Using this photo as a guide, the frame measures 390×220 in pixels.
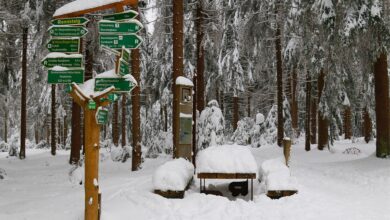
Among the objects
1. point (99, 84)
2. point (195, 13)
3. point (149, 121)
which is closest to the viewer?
point (99, 84)

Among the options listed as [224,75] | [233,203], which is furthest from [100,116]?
[224,75]

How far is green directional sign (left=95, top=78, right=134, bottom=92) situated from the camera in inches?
245

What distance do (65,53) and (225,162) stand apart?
4.07 metres

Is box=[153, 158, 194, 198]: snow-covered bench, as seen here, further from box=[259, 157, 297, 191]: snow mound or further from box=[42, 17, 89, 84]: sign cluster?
box=[42, 17, 89, 84]: sign cluster

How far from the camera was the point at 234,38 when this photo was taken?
2683cm

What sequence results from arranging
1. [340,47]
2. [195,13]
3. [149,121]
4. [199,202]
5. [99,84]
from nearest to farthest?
[99,84] < [199,202] < [340,47] < [195,13] < [149,121]

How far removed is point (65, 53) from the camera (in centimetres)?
639

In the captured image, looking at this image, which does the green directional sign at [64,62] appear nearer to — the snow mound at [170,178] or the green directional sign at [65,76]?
the green directional sign at [65,76]

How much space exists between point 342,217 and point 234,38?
2065cm

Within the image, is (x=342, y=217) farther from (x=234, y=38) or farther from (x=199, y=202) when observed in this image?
(x=234, y=38)

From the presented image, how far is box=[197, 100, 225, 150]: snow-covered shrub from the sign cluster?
34.1 feet

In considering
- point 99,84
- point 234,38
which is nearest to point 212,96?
point 234,38

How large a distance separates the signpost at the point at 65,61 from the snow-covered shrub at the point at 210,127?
1043 centimetres

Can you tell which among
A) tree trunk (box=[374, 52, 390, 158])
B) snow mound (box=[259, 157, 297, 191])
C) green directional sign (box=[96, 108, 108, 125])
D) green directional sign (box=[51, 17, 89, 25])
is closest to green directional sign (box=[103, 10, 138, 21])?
green directional sign (box=[51, 17, 89, 25])
